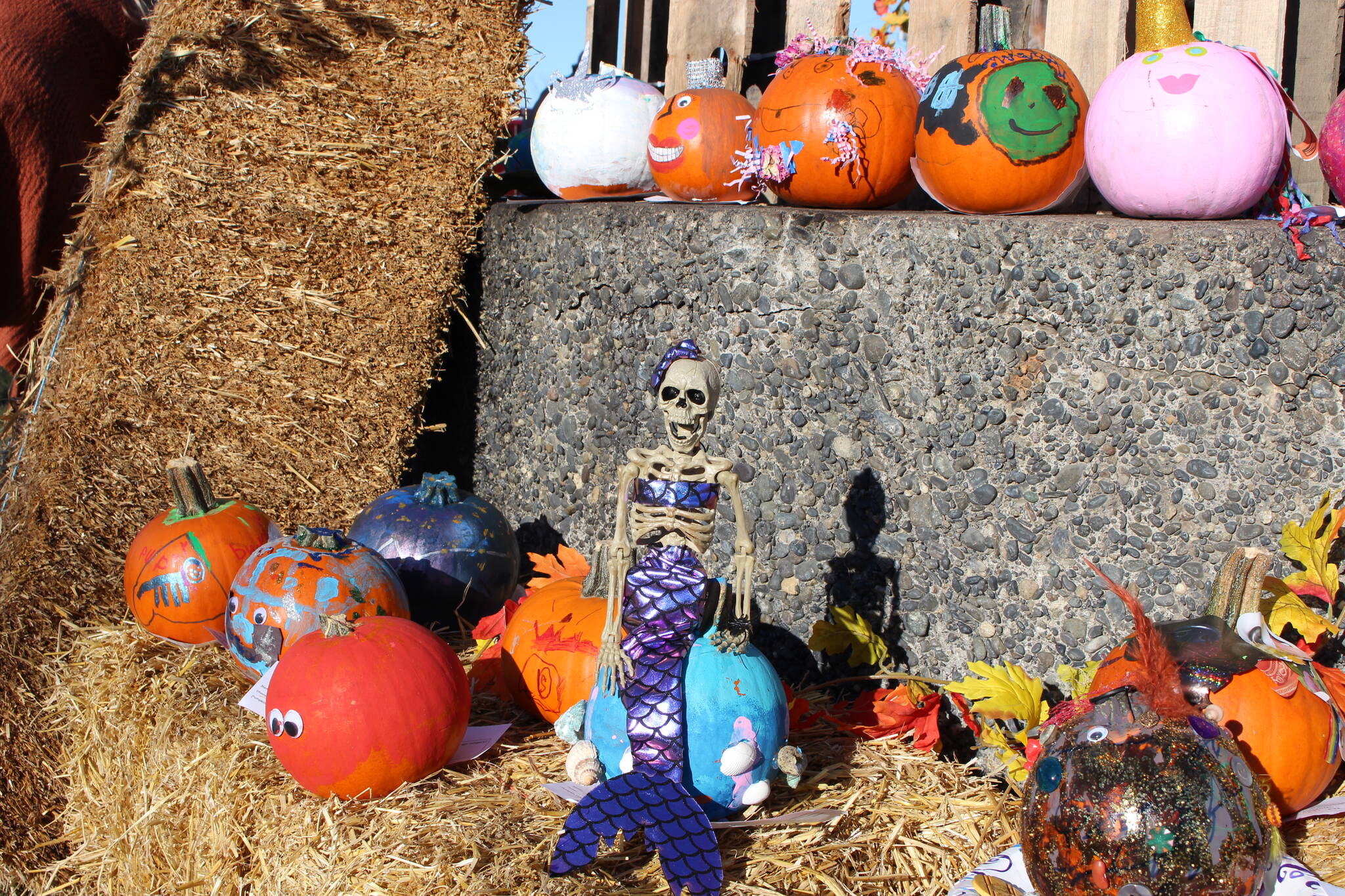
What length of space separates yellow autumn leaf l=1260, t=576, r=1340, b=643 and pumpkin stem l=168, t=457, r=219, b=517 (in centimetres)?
301

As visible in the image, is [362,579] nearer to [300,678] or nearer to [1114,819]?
[300,678]

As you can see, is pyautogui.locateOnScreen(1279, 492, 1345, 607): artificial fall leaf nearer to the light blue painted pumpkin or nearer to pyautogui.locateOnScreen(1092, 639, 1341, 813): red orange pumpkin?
pyautogui.locateOnScreen(1092, 639, 1341, 813): red orange pumpkin

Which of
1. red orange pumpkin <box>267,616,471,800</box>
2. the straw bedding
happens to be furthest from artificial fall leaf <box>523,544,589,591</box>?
red orange pumpkin <box>267,616,471,800</box>

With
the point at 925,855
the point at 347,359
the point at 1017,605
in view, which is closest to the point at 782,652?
the point at 1017,605

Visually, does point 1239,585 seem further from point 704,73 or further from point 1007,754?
A: point 704,73

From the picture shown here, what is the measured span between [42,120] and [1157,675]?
4.13 metres

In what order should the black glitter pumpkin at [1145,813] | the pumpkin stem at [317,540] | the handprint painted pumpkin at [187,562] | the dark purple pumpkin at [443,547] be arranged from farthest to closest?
the dark purple pumpkin at [443,547] → the handprint painted pumpkin at [187,562] → the pumpkin stem at [317,540] → the black glitter pumpkin at [1145,813]

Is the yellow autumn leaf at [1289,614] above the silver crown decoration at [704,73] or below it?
below

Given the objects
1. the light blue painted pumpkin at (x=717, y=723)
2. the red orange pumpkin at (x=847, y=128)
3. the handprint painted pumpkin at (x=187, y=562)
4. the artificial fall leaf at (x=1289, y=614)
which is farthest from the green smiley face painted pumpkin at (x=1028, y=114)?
the handprint painted pumpkin at (x=187, y=562)

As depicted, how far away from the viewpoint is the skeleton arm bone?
223 centimetres

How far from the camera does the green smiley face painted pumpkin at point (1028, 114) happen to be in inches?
113

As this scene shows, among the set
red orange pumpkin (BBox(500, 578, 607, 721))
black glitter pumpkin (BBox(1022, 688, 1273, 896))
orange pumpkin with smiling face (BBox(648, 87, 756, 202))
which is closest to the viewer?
black glitter pumpkin (BBox(1022, 688, 1273, 896))

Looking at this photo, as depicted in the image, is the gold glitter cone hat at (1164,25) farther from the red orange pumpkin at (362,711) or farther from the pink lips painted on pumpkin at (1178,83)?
the red orange pumpkin at (362,711)

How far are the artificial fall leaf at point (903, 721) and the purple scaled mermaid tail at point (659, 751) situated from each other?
2.53ft
